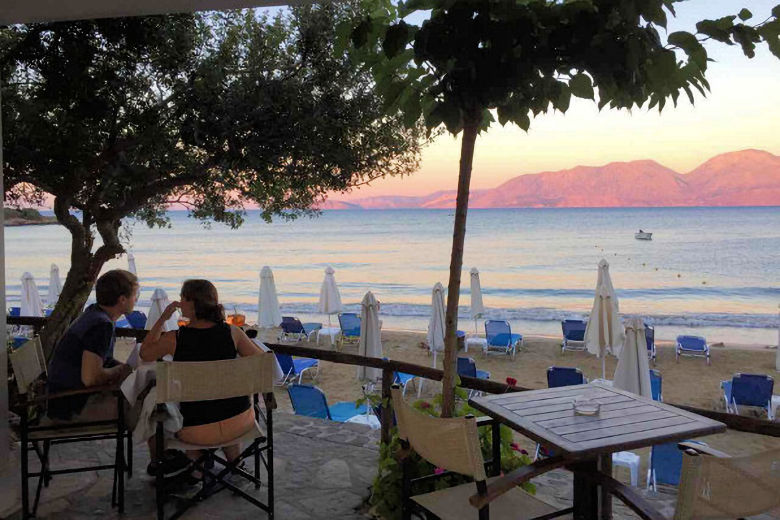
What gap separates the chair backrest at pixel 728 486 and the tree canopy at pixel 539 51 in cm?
113

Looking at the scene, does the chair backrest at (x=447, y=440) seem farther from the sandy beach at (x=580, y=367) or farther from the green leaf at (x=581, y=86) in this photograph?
the sandy beach at (x=580, y=367)

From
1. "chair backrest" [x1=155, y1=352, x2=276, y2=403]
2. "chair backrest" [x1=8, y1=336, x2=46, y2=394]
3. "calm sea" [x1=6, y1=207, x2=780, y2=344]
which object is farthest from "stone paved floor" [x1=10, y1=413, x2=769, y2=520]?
"calm sea" [x1=6, y1=207, x2=780, y2=344]

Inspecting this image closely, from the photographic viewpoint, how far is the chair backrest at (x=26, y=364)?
3.21 meters

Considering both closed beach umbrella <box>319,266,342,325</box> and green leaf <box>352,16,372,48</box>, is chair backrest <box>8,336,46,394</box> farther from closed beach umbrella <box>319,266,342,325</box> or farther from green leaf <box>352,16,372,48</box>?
closed beach umbrella <box>319,266,342,325</box>

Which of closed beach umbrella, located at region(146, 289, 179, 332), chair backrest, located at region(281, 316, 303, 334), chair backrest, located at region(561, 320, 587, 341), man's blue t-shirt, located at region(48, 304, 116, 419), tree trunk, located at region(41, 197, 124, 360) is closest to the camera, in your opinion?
man's blue t-shirt, located at region(48, 304, 116, 419)

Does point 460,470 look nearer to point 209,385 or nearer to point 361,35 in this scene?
point 209,385

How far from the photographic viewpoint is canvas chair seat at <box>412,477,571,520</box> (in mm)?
2305

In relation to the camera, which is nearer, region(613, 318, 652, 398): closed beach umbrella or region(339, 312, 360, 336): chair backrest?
region(613, 318, 652, 398): closed beach umbrella

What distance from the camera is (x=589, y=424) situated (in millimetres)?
2439

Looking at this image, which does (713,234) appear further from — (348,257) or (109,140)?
(109,140)

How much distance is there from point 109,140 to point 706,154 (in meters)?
48.8

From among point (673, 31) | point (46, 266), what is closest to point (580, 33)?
point (673, 31)

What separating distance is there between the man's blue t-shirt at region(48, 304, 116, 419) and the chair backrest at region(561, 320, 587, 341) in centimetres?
1020

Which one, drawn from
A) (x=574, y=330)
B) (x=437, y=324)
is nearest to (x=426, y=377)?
(x=437, y=324)
